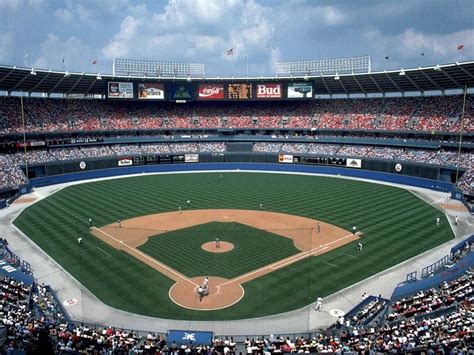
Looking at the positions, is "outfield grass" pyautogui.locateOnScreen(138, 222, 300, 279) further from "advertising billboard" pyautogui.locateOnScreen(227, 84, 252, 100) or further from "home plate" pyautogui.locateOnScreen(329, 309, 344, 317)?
"advertising billboard" pyautogui.locateOnScreen(227, 84, 252, 100)

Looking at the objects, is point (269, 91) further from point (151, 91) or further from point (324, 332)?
point (324, 332)

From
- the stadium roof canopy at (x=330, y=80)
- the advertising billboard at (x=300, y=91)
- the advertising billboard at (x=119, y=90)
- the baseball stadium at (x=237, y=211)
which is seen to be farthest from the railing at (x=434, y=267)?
the advertising billboard at (x=119, y=90)

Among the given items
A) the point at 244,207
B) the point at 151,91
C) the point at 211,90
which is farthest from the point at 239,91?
the point at 244,207

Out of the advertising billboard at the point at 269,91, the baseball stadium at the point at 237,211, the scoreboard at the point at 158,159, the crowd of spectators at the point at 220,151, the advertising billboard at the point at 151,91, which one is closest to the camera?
the baseball stadium at the point at 237,211

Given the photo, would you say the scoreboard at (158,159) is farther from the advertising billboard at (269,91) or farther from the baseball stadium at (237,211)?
the advertising billboard at (269,91)

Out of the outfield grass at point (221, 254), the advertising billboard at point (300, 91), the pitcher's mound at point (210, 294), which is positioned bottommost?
the pitcher's mound at point (210, 294)

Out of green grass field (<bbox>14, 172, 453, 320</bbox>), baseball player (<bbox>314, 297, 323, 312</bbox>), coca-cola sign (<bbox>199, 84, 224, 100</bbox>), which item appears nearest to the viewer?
baseball player (<bbox>314, 297, 323, 312</bbox>)

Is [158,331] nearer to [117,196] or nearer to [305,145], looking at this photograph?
[117,196]

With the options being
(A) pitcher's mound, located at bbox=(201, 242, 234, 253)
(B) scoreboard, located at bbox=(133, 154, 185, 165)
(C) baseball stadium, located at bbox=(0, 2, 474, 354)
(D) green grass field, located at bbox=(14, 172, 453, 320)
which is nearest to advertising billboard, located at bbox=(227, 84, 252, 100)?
(C) baseball stadium, located at bbox=(0, 2, 474, 354)

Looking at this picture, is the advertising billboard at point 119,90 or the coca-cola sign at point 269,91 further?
the coca-cola sign at point 269,91
